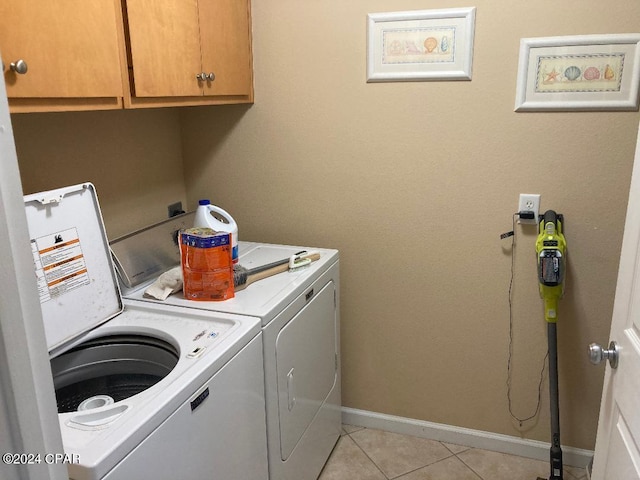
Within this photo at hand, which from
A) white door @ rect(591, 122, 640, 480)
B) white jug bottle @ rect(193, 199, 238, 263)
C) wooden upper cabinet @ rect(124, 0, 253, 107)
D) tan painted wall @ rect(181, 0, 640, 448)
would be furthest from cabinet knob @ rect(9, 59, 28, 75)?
white door @ rect(591, 122, 640, 480)

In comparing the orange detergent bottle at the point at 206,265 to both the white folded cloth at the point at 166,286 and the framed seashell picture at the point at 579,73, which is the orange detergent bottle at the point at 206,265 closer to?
the white folded cloth at the point at 166,286

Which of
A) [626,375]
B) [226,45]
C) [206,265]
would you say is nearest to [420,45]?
[226,45]

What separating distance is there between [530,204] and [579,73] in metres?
0.51

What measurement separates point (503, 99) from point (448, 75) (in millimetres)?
230

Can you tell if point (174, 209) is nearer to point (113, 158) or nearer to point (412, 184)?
point (113, 158)

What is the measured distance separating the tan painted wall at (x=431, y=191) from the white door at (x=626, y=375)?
776 millimetres

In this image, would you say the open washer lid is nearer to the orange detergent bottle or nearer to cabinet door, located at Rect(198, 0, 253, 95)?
the orange detergent bottle

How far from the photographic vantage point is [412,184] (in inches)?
A: 86.4

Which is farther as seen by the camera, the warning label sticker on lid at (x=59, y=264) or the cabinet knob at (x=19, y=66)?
the warning label sticker on lid at (x=59, y=264)

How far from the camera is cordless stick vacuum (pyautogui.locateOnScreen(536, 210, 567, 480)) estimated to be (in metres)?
1.88

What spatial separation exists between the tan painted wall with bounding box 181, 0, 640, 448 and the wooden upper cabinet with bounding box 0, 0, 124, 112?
3.04ft

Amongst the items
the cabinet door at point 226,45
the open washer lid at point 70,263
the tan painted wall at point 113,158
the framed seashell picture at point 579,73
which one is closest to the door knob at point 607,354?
the framed seashell picture at point 579,73

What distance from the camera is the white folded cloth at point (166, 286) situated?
1.76 metres

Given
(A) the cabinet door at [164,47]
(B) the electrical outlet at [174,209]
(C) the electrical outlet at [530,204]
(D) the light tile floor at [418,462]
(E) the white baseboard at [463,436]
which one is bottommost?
(D) the light tile floor at [418,462]
